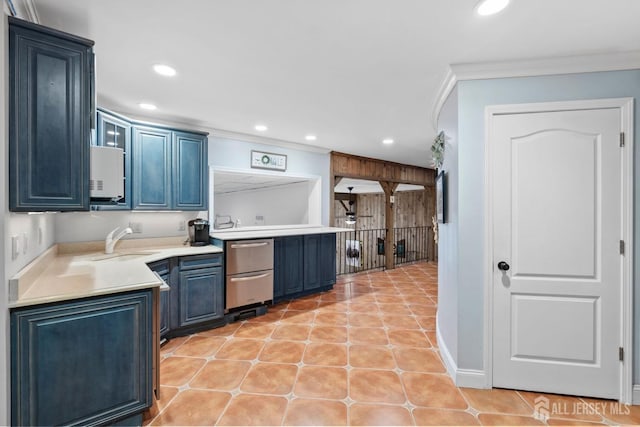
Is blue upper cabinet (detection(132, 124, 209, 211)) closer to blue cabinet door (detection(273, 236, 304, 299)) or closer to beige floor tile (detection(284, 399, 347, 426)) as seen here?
blue cabinet door (detection(273, 236, 304, 299))

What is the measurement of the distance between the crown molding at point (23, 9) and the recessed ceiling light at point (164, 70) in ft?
2.10

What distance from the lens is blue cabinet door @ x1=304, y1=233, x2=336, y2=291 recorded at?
162 inches

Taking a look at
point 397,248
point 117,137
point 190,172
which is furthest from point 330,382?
point 397,248

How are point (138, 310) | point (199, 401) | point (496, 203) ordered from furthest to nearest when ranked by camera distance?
point (496, 203)
point (199, 401)
point (138, 310)

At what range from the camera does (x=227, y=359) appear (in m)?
2.40

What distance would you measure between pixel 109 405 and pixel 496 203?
277cm

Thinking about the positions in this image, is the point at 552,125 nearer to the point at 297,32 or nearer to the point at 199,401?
the point at 297,32

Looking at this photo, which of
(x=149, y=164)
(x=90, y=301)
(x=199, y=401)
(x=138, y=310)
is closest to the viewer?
(x=90, y=301)

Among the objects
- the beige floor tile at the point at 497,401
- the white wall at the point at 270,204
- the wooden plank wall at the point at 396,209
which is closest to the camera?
the beige floor tile at the point at 497,401

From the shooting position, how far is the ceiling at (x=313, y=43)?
57.8 inches

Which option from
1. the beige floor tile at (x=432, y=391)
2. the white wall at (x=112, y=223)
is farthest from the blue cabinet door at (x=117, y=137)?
the beige floor tile at (x=432, y=391)

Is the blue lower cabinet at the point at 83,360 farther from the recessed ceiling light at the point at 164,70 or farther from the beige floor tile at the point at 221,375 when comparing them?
the recessed ceiling light at the point at 164,70

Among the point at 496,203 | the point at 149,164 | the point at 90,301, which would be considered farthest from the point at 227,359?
the point at 496,203

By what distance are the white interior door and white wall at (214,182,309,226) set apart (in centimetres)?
340
